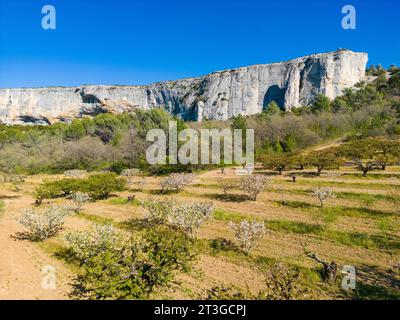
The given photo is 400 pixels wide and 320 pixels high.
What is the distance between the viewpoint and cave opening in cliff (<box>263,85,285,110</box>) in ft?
443

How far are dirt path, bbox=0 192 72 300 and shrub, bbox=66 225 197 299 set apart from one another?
3.06 ft

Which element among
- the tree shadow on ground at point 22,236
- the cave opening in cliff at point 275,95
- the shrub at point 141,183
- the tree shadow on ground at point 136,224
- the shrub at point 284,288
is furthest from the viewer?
the cave opening in cliff at point 275,95

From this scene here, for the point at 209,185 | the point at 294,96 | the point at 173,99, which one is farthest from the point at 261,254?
the point at 173,99

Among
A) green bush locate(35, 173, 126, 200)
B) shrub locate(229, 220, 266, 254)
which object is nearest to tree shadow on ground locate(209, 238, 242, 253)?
shrub locate(229, 220, 266, 254)

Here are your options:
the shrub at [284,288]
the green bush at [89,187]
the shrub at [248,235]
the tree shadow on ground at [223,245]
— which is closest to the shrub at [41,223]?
the tree shadow on ground at [223,245]

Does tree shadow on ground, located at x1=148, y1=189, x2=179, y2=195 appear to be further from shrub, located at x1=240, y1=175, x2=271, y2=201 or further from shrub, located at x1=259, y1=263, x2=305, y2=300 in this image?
shrub, located at x1=259, y1=263, x2=305, y2=300

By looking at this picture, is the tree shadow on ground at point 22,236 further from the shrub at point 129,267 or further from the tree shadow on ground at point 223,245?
the tree shadow on ground at point 223,245

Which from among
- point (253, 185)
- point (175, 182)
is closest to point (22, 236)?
point (175, 182)

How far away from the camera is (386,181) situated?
98.6ft

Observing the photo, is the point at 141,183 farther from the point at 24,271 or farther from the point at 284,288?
the point at 284,288

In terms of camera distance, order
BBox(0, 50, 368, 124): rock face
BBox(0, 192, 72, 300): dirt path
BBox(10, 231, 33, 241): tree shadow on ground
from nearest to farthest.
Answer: BBox(0, 192, 72, 300): dirt path → BBox(10, 231, 33, 241): tree shadow on ground → BBox(0, 50, 368, 124): rock face

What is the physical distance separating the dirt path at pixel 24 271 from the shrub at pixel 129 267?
93cm

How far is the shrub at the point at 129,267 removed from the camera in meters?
11.4
